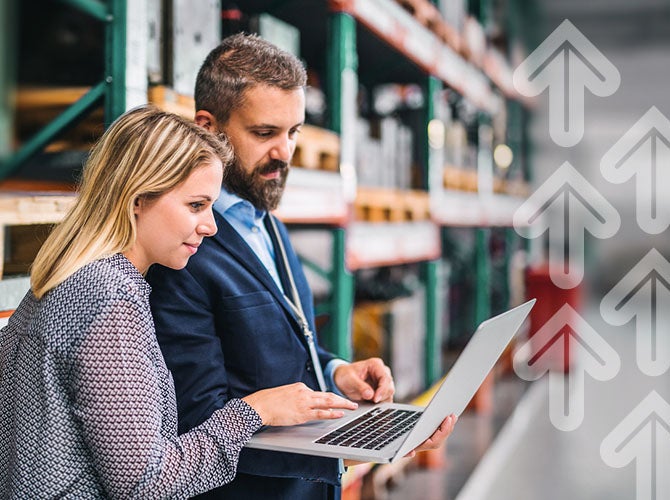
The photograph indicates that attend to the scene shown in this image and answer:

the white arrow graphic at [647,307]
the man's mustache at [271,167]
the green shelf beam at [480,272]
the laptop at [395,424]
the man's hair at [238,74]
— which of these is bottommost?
the white arrow graphic at [647,307]

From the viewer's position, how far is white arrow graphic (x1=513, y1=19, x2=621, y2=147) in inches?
408

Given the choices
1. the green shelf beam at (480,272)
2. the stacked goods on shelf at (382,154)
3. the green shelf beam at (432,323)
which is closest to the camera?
the stacked goods on shelf at (382,154)

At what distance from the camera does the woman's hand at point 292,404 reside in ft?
5.05

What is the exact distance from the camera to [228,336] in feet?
5.62

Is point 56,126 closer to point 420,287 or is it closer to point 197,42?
point 197,42

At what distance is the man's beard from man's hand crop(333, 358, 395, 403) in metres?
0.54

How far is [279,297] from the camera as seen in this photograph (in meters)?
1.79

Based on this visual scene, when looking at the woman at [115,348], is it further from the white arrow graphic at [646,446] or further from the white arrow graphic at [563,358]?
the white arrow graphic at [563,358]

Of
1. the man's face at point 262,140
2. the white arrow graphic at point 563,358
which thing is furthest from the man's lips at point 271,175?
the white arrow graphic at point 563,358

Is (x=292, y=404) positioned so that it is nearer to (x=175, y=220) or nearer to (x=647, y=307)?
(x=175, y=220)

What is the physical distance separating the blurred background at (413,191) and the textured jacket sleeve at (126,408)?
65cm

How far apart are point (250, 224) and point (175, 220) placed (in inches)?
18.7

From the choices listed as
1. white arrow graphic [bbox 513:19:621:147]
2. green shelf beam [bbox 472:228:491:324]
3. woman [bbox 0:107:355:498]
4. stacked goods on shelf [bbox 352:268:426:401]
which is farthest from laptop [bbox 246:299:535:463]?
white arrow graphic [bbox 513:19:621:147]

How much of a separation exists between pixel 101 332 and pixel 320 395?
53 centimetres
